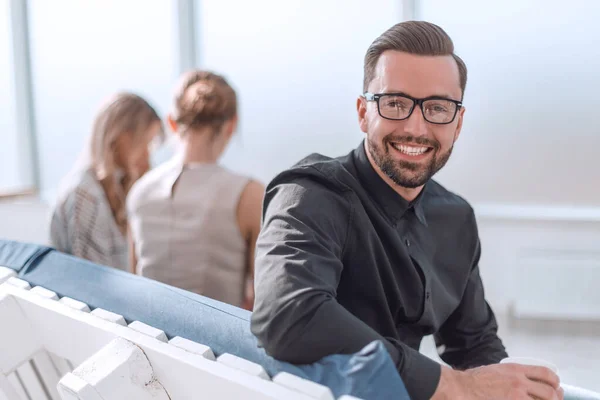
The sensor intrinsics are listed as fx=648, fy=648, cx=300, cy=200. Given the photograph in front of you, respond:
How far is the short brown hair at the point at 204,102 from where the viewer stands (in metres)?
1.78

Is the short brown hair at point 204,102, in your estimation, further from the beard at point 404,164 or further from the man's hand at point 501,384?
the man's hand at point 501,384

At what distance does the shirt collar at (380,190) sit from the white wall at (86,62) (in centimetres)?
335

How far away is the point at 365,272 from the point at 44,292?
54cm

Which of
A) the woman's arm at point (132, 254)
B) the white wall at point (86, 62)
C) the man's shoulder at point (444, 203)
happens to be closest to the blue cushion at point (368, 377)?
the man's shoulder at point (444, 203)

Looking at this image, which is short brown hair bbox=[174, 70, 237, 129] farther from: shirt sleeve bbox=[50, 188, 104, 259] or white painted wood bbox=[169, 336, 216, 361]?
white painted wood bbox=[169, 336, 216, 361]

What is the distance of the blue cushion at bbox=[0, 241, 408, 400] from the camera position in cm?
76

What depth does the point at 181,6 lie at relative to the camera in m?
4.21

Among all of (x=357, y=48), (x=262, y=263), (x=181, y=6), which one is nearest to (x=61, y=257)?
(x=262, y=263)

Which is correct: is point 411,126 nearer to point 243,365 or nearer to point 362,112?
point 362,112

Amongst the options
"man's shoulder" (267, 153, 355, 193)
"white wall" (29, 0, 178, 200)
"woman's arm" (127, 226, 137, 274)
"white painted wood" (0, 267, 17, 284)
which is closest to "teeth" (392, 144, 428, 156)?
"man's shoulder" (267, 153, 355, 193)

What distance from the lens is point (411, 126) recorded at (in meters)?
1.09

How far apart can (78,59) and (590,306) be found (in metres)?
3.73

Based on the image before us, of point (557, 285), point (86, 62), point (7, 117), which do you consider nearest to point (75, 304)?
point (557, 285)

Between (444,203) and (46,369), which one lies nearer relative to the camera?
(46,369)
